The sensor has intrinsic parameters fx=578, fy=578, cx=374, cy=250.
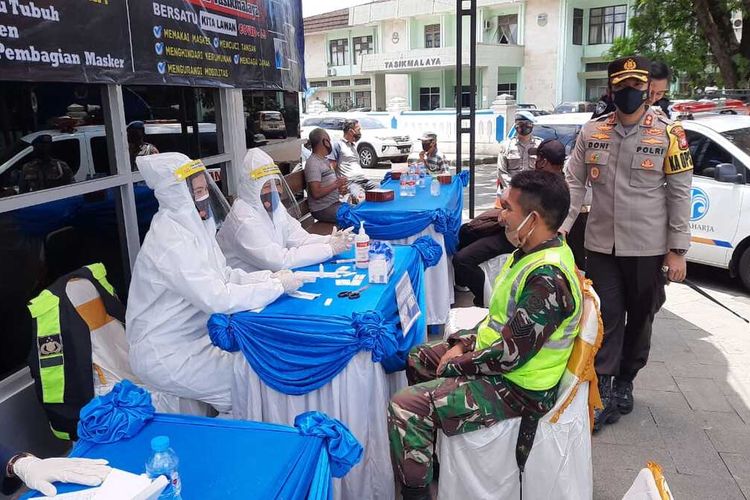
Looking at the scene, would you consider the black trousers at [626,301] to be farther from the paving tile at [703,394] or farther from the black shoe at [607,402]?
the paving tile at [703,394]

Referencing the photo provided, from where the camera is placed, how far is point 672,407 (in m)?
3.51

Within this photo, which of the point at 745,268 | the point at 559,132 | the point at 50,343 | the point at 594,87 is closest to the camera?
the point at 50,343

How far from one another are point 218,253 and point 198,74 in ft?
6.73

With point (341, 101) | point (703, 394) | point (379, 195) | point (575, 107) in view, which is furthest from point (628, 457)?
point (341, 101)

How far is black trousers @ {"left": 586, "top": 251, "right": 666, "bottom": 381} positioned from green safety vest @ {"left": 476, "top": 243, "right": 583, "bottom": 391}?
116cm

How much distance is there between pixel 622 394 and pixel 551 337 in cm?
163

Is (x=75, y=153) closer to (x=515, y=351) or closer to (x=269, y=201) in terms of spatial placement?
(x=269, y=201)

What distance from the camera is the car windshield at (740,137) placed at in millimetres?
5332

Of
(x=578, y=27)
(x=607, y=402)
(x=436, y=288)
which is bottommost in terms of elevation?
(x=607, y=402)

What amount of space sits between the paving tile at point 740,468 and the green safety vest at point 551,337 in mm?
1345

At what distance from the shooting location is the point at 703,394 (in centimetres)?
366

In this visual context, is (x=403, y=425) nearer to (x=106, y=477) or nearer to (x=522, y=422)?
(x=522, y=422)

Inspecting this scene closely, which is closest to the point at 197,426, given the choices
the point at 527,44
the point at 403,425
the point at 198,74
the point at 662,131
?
the point at 403,425

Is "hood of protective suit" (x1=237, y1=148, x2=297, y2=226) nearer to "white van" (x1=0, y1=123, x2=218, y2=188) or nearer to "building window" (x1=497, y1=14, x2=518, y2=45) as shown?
"white van" (x1=0, y1=123, x2=218, y2=188)
